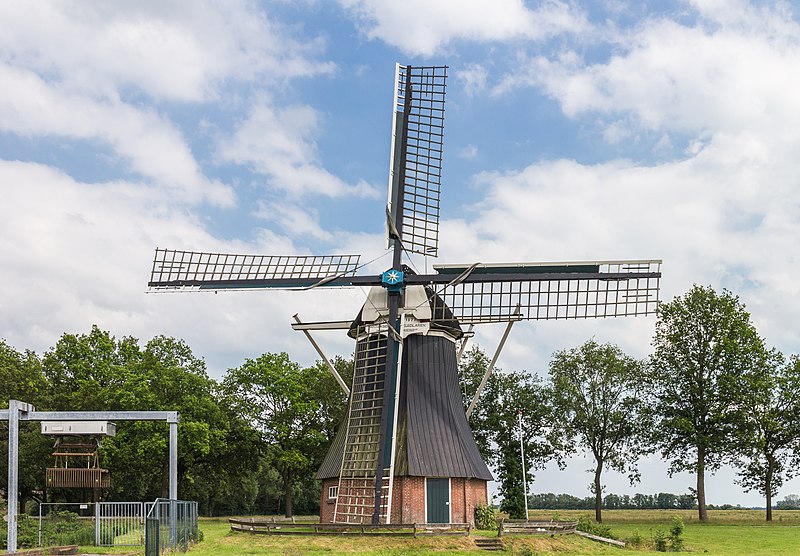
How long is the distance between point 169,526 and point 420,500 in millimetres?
9228

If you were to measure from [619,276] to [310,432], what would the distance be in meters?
22.9

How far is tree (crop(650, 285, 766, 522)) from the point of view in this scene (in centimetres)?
4678

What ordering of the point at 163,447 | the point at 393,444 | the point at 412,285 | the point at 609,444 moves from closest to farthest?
the point at 393,444, the point at 412,285, the point at 163,447, the point at 609,444

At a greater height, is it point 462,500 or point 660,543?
point 462,500

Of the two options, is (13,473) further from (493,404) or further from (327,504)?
(493,404)

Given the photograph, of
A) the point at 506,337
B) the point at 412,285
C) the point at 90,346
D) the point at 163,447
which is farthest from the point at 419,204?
the point at 90,346

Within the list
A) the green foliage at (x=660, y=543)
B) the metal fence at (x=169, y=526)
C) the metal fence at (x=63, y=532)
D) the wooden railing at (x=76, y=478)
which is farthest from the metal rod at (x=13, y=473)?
the green foliage at (x=660, y=543)

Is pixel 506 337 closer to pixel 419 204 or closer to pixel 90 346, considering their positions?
pixel 419 204

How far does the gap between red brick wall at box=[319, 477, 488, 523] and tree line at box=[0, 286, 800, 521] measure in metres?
13.5

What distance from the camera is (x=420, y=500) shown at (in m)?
30.4

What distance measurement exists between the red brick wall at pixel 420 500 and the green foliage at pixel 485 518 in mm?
216

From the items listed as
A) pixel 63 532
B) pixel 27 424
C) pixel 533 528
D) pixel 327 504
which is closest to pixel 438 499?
pixel 533 528

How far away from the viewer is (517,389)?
168 ft

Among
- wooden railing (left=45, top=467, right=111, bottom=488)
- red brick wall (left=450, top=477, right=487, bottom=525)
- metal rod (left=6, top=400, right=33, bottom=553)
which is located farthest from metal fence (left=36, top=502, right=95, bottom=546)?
red brick wall (left=450, top=477, right=487, bottom=525)
